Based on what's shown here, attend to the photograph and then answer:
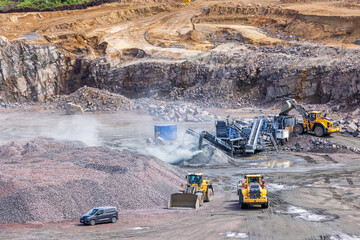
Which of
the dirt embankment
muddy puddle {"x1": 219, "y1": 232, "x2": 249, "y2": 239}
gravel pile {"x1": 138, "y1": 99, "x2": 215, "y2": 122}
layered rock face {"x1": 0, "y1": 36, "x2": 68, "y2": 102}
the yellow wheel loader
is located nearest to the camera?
muddy puddle {"x1": 219, "y1": 232, "x2": 249, "y2": 239}

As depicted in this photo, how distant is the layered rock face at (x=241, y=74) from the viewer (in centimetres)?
4281

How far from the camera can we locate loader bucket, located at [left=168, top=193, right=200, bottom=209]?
1602 centimetres

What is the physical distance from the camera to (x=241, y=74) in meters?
48.8

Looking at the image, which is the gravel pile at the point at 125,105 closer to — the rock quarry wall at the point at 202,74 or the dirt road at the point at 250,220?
the rock quarry wall at the point at 202,74

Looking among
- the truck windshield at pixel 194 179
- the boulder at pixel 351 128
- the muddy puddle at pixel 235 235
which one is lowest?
the boulder at pixel 351 128

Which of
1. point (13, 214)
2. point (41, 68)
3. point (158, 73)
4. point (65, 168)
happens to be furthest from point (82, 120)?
point (13, 214)

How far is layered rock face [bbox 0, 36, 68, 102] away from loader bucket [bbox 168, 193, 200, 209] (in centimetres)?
4435

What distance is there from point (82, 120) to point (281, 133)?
67.3ft

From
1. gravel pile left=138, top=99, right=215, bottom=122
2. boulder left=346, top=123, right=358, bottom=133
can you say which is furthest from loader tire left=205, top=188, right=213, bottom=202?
gravel pile left=138, top=99, right=215, bottom=122

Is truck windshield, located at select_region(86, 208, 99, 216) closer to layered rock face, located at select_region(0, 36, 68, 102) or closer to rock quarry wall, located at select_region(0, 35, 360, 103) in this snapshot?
rock quarry wall, located at select_region(0, 35, 360, 103)

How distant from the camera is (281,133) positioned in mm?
28938

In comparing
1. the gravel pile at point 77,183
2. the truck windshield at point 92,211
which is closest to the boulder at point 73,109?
the gravel pile at point 77,183

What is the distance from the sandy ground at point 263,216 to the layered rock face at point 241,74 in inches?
750

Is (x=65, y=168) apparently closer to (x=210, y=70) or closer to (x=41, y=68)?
(x=210, y=70)
